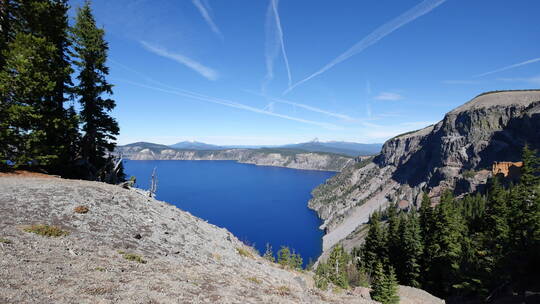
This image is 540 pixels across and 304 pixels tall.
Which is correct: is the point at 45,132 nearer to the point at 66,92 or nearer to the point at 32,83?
the point at 32,83

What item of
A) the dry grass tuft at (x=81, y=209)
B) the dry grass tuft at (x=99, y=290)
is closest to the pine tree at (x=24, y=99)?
the dry grass tuft at (x=81, y=209)

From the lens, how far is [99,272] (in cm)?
1114

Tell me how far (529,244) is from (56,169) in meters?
54.9

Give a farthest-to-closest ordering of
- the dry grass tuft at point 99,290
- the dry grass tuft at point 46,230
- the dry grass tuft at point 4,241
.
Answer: the dry grass tuft at point 46,230 < the dry grass tuft at point 4,241 < the dry grass tuft at point 99,290

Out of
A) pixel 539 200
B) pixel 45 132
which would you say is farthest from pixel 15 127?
pixel 539 200

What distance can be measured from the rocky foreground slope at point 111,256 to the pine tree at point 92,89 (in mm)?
11575

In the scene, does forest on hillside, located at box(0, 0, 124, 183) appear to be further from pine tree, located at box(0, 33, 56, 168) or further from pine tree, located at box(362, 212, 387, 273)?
pine tree, located at box(362, 212, 387, 273)

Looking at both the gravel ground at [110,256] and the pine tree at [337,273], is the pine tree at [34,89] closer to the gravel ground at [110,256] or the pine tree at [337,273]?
the gravel ground at [110,256]

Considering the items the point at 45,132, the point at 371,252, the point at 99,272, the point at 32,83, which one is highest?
the point at 32,83

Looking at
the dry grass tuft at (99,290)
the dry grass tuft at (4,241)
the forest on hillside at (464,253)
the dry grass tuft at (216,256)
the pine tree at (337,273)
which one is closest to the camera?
the dry grass tuft at (99,290)

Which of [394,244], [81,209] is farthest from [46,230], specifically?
[394,244]

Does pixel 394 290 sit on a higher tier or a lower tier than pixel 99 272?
lower

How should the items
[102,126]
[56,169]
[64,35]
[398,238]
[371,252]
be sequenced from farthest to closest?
1. [371,252]
2. [398,238]
3. [102,126]
4. [64,35]
5. [56,169]

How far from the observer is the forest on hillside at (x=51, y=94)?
75.6 ft
